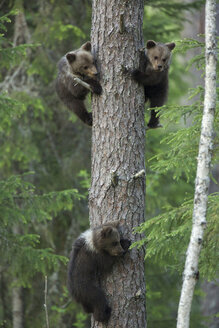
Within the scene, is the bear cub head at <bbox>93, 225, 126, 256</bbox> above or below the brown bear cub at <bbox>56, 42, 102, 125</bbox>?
below

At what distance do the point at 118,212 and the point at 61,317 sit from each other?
23.0 feet

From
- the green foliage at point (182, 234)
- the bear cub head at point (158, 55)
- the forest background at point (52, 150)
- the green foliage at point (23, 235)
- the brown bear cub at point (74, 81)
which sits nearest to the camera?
the green foliage at point (182, 234)

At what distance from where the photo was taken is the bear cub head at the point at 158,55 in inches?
237

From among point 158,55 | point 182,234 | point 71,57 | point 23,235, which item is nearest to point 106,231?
point 182,234

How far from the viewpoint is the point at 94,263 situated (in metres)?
→ 5.39

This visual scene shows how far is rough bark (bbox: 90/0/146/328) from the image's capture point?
5.16m

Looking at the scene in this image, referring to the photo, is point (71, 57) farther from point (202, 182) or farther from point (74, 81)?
point (202, 182)

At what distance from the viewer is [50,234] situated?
11.2 m

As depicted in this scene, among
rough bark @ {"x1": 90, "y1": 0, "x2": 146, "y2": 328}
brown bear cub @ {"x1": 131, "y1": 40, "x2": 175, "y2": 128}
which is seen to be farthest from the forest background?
rough bark @ {"x1": 90, "y1": 0, "x2": 146, "y2": 328}

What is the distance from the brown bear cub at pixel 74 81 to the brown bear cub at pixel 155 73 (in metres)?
0.62

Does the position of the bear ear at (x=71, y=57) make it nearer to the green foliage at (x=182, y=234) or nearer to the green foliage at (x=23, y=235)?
the green foliage at (x=23, y=235)

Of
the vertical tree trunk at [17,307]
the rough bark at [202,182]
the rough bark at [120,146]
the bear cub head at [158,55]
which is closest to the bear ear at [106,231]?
the rough bark at [120,146]

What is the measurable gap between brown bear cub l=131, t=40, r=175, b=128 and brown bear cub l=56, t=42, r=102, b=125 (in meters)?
0.62

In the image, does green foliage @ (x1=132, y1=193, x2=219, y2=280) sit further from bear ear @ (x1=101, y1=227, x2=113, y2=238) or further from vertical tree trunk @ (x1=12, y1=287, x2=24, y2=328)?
vertical tree trunk @ (x1=12, y1=287, x2=24, y2=328)
